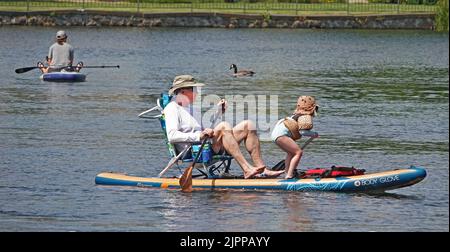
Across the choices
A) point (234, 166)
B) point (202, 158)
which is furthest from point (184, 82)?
point (234, 166)

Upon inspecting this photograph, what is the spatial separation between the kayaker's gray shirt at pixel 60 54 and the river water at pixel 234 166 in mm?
582

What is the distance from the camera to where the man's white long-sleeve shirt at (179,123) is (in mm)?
19969

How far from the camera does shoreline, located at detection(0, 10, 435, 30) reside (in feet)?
224

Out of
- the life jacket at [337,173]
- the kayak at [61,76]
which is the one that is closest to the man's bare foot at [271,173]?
the life jacket at [337,173]

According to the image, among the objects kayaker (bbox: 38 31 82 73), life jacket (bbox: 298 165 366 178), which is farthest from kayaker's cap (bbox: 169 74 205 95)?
kayaker (bbox: 38 31 82 73)

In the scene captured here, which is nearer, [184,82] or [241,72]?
[184,82]

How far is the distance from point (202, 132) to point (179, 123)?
450 millimetres

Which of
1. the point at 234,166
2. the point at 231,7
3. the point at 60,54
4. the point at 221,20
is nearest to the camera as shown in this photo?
the point at 234,166

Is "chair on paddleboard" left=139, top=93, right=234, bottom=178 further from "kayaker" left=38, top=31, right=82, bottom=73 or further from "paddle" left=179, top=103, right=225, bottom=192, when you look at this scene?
"kayaker" left=38, top=31, right=82, bottom=73

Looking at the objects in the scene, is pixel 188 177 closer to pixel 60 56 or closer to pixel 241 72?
pixel 60 56

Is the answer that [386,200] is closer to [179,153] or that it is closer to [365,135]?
[179,153]

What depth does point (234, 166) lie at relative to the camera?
2264 centimetres

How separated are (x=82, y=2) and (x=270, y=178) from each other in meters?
55.3
